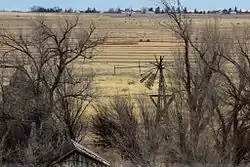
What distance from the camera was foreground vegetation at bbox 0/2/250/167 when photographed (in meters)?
23.3

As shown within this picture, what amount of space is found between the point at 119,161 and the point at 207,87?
4.34m

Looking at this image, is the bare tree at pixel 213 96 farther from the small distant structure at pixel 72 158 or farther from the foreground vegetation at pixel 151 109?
the small distant structure at pixel 72 158

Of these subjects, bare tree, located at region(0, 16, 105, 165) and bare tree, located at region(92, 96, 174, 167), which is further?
bare tree, located at region(0, 16, 105, 165)

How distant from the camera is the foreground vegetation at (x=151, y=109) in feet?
76.5

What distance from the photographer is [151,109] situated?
26.3 m

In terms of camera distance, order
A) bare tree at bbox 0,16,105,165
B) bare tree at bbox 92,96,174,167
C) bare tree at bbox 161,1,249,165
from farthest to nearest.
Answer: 1. bare tree at bbox 0,16,105,165
2. bare tree at bbox 161,1,249,165
3. bare tree at bbox 92,96,174,167

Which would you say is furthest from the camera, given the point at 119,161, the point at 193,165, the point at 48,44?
the point at 48,44

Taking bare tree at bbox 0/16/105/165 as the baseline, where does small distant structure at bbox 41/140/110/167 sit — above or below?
below

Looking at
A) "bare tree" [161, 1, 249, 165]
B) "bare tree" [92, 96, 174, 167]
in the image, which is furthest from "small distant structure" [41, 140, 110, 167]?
"bare tree" [161, 1, 249, 165]

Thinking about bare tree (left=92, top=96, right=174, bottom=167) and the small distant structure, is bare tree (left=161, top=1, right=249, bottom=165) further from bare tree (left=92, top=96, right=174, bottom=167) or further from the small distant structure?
the small distant structure

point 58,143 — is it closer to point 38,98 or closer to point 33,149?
point 33,149

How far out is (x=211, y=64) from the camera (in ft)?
85.8

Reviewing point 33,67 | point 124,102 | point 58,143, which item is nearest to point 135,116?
point 124,102

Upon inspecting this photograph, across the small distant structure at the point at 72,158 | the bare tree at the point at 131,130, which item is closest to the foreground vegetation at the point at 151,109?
the bare tree at the point at 131,130
